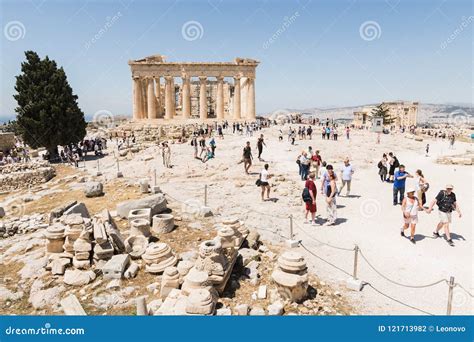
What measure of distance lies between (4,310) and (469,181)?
18.7 metres

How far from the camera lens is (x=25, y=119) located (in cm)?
2600

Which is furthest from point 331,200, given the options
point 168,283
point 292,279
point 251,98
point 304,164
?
point 251,98

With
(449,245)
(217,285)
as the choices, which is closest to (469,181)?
(449,245)

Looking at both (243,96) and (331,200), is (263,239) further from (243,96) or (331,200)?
(243,96)

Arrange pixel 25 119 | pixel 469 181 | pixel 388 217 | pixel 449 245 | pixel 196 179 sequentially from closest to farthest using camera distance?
pixel 449 245, pixel 388 217, pixel 469 181, pixel 196 179, pixel 25 119

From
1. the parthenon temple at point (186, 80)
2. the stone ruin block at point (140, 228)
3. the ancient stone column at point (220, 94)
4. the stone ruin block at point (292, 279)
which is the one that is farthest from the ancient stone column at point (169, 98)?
the stone ruin block at point (292, 279)

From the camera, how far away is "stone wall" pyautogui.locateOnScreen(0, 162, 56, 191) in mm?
20375

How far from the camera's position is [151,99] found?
4644 centimetres

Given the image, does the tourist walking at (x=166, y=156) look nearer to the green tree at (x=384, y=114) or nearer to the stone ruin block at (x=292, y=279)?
the stone ruin block at (x=292, y=279)

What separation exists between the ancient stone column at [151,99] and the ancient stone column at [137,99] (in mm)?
1599

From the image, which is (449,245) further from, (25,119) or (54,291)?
(25,119)

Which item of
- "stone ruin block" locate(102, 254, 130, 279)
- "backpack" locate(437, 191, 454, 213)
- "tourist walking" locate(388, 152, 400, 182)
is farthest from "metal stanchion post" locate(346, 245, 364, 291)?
"tourist walking" locate(388, 152, 400, 182)

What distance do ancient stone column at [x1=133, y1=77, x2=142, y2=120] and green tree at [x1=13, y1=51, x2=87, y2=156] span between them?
19369 mm

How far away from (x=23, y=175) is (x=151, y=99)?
90.7 feet
